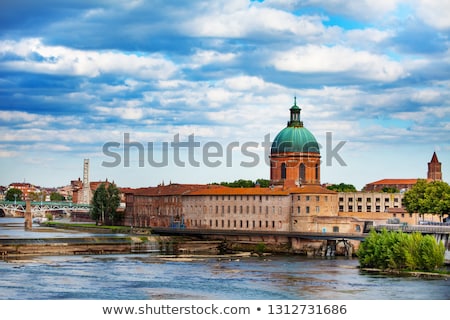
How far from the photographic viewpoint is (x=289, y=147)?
10669 cm

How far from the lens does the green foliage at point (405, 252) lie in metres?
62.1

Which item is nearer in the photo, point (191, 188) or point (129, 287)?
point (129, 287)

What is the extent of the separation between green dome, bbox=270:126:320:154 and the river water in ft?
113

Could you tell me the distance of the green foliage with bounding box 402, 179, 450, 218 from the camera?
8950 centimetres

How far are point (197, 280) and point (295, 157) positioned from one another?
4944cm

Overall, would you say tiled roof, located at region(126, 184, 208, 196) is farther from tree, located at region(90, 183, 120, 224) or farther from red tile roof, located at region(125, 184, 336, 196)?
tree, located at region(90, 183, 120, 224)

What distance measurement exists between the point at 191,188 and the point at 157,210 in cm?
476

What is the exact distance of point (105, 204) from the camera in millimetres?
114625

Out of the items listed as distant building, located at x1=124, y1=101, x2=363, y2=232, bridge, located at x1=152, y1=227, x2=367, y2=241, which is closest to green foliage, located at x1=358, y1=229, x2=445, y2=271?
bridge, located at x1=152, y1=227, x2=367, y2=241

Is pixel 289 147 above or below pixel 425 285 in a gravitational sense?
above

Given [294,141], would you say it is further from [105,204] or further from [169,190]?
[105,204]

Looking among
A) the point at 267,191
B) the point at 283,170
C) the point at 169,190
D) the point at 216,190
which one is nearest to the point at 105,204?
the point at 169,190
